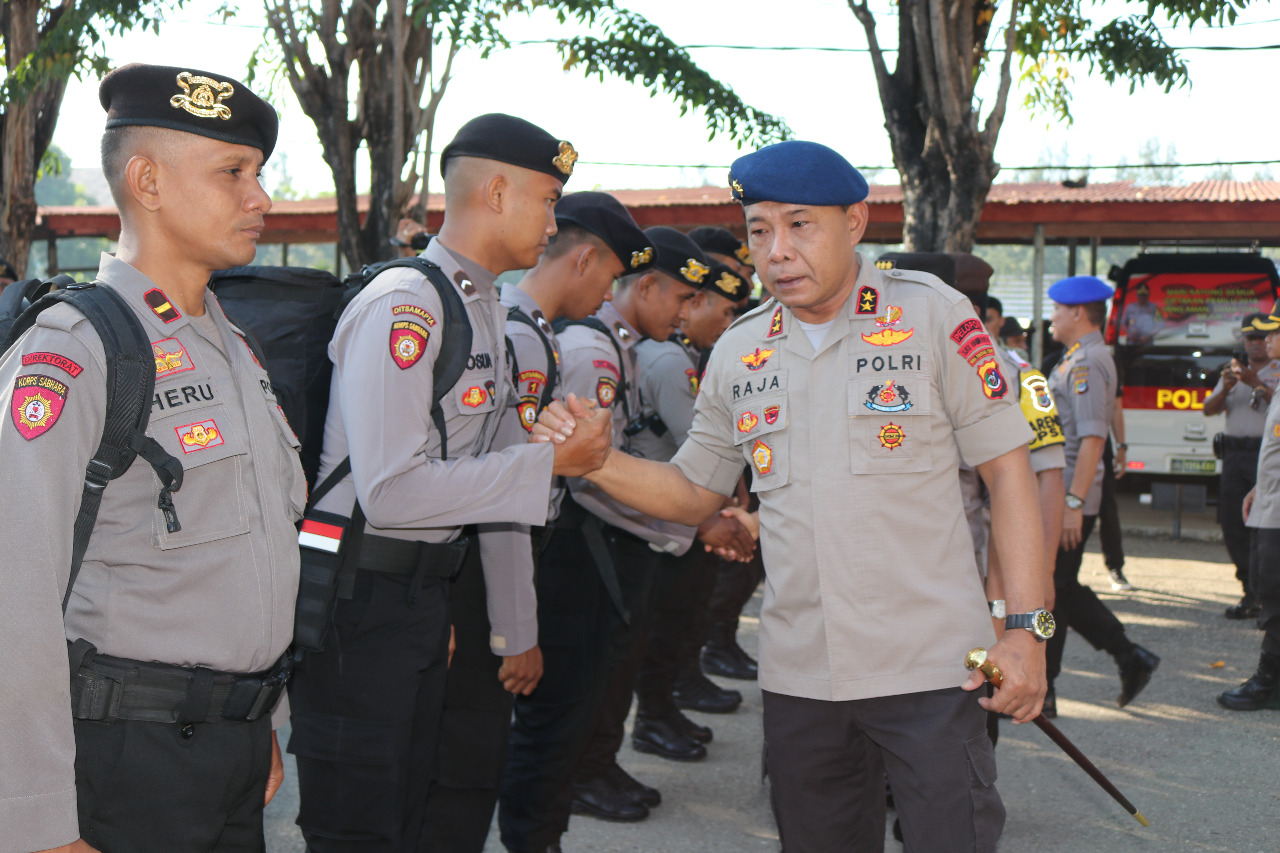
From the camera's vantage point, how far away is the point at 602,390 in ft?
13.8

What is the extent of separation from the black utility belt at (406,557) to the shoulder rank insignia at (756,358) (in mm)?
910

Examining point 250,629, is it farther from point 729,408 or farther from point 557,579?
point 557,579

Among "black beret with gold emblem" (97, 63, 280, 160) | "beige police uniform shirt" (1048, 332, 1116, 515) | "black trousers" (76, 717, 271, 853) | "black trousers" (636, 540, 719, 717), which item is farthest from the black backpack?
"beige police uniform shirt" (1048, 332, 1116, 515)

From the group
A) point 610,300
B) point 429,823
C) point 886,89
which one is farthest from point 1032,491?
point 886,89

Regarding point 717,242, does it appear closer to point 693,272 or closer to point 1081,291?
point 693,272

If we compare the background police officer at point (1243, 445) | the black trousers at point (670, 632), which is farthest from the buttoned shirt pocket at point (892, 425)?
the background police officer at point (1243, 445)

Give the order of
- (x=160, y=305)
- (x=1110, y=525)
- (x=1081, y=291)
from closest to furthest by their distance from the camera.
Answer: (x=160, y=305)
(x=1081, y=291)
(x=1110, y=525)

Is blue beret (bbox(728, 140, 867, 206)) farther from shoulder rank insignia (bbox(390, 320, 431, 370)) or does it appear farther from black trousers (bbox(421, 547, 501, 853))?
black trousers (bbox(421, 547, 501, 853))

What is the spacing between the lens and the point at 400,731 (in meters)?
2.76

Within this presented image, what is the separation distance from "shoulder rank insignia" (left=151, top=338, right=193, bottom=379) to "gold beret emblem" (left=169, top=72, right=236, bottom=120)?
1.49 ft

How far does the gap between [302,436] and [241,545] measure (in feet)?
2.35

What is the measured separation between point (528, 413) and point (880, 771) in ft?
4.49

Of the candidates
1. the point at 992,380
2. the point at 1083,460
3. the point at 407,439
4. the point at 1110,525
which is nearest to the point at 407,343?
the point at 407,439

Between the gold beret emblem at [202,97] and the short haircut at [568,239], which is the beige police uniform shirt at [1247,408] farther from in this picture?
the gold beret emblem at [202,97]
